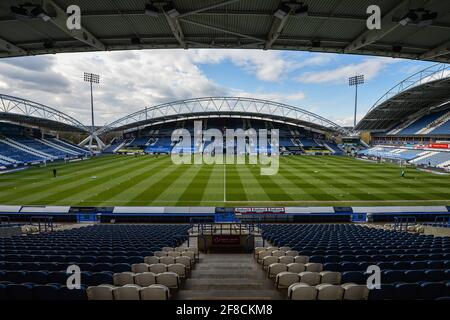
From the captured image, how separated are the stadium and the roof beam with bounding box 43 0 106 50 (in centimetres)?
5

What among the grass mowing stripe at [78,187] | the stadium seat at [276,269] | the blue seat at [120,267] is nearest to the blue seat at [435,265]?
the stadium seat at [276,269]

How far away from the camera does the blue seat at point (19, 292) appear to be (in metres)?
4.11

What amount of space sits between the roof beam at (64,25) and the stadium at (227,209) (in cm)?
5

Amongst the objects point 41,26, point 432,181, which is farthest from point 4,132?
point 432,181

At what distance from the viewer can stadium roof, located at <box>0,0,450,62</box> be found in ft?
28.6

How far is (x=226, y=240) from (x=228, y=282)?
16.1 ft

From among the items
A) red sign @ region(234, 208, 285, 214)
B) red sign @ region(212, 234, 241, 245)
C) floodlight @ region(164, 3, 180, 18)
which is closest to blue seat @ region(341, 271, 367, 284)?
red sign @ region(212, 234, 241, 245)

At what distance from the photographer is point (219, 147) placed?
79750 mm

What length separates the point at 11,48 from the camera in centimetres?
1102

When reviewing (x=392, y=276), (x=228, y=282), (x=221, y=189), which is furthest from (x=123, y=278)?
(x=221, y=189)

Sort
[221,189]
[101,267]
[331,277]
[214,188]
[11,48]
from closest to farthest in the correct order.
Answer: [331,277] → [101,267] → [11,48] → [221,189] → [214,188]

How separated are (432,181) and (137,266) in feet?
140

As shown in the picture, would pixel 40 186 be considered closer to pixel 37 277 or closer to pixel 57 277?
pixel 37 277
